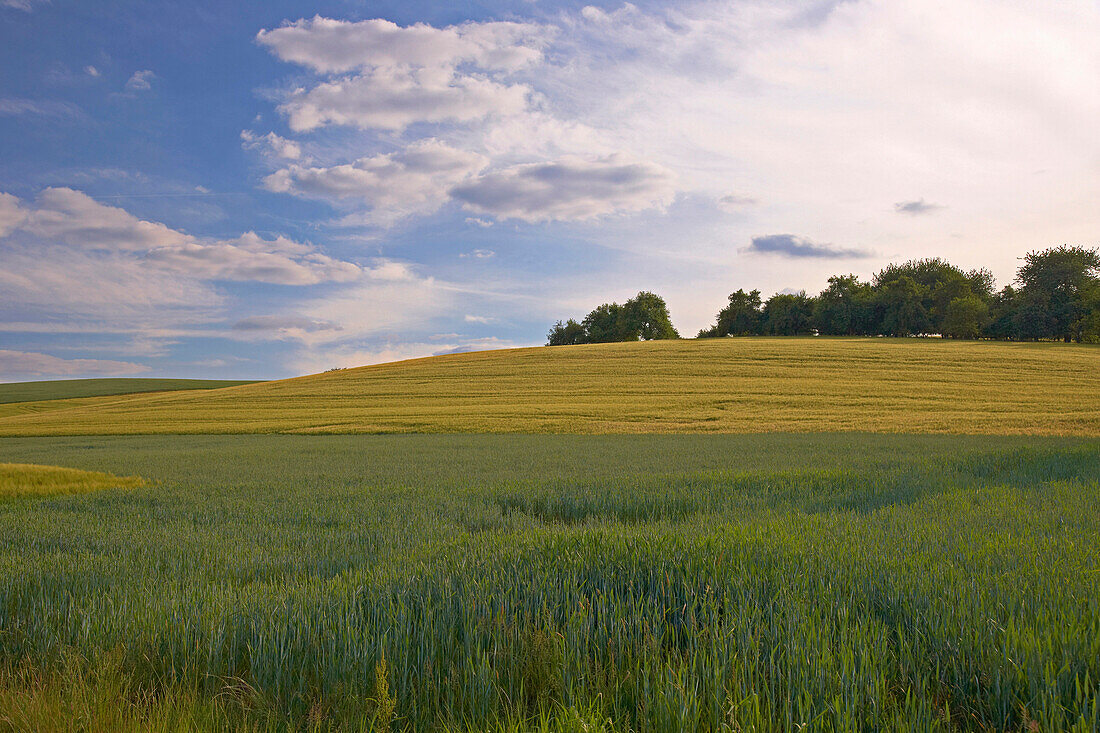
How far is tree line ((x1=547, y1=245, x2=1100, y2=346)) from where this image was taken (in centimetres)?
6975

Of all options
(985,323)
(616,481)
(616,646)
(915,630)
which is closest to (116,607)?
(616,646)

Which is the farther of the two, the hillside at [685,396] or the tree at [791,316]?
the tree at [791,316]

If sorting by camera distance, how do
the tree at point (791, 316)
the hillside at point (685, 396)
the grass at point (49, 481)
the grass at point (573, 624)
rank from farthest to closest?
the tree at point (791, 316), the hillside at point (685, 396), the grass at point (49, 481), the grass at point (573, 624)

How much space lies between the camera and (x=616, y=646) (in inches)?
102

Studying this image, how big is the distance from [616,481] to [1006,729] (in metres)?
7.26

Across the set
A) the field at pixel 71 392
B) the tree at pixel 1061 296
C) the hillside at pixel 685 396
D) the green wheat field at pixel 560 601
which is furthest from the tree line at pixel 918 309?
the green wheat field at pixel 560 601

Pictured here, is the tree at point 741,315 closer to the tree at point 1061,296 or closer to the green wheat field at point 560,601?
the tree at point 1061,296

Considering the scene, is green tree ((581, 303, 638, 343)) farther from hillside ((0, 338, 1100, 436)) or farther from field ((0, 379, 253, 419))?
field ((0, 379, 253, 419))

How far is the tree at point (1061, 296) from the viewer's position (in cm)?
6856

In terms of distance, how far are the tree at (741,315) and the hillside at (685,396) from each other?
141 feet

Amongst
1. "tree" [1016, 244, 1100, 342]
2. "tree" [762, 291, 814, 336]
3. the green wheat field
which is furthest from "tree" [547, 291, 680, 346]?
the green wheat field

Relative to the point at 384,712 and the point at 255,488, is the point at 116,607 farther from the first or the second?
the point at 255,488

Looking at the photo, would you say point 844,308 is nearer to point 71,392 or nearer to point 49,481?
point 49,481

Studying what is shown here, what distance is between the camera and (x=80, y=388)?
79.3 m
